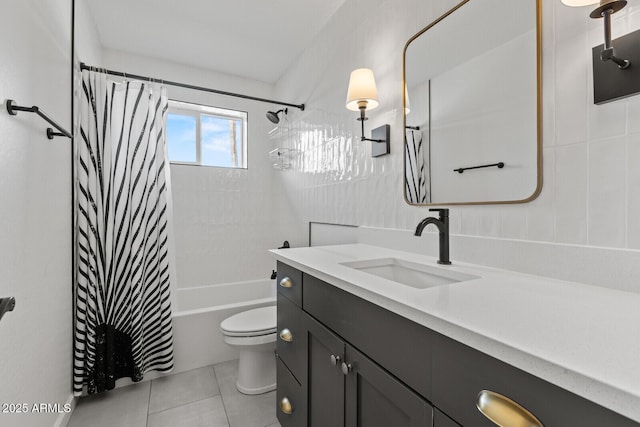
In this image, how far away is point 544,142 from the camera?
3.07 feet

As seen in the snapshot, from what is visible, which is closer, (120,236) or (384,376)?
(384,376)

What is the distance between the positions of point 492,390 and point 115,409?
6.81 ft

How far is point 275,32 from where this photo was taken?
2271 mm

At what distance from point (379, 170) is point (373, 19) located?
865mm

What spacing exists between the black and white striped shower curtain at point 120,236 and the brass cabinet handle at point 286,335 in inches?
41.4

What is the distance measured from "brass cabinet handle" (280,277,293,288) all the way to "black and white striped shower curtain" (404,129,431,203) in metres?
0.68

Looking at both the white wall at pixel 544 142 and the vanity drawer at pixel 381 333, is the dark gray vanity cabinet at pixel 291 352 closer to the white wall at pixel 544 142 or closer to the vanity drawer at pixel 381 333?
the vanity drawer at pixel 381 333

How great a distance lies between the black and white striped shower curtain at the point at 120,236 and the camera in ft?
5.82

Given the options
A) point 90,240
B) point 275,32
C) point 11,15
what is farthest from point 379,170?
point 90,240

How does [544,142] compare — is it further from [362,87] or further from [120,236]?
[120,236]

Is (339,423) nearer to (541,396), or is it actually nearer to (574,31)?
(541,396)

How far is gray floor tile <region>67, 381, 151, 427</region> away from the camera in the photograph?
5.28ft

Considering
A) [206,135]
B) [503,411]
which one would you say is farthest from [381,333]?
[206,135]

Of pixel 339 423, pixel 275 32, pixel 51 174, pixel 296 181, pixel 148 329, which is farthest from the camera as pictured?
pixel 296 181
